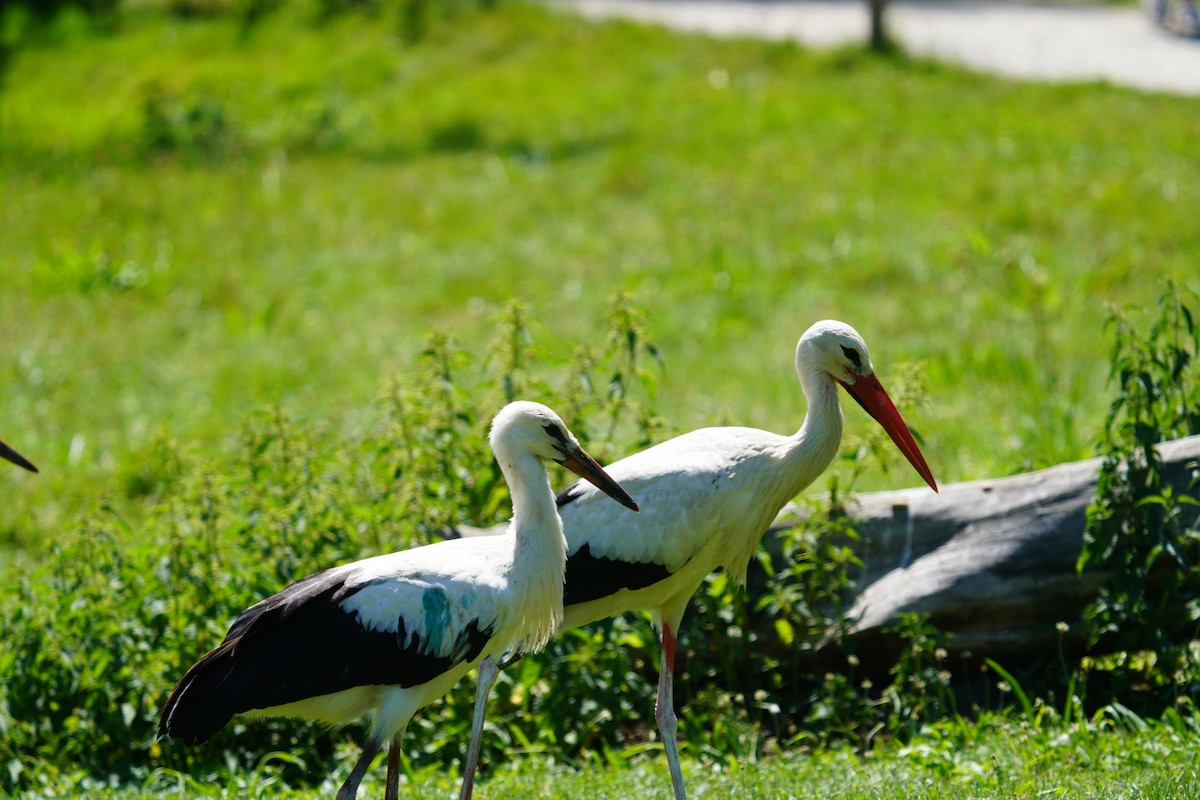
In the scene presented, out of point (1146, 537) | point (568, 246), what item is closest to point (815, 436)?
point (1146, 537)

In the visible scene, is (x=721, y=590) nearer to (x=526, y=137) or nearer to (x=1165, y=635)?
(x=1165, y=635)

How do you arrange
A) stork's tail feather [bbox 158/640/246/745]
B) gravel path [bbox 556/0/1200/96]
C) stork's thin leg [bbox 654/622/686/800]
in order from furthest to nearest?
gravel path [bbox 556/0/1200/96], stork's thin leg [bbox 654/622/686/800], stork's tail feather [bbox 158/640/246/745]

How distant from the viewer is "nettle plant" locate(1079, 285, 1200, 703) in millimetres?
5398

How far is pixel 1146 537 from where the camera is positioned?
544 centimetres

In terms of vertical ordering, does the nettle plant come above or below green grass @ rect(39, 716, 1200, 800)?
above

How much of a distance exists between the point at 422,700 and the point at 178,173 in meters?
9.71

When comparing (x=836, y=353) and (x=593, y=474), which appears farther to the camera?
(x=836, y=353)

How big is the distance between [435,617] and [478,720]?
57 cm

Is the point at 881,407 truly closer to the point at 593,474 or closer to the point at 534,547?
the point at 593,474

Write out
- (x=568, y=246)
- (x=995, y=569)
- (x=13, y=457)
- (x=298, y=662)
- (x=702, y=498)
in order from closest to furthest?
(x=298, y=662) < (x=13, y=457) < (x=702, y=498) < (x=995, y=569) < (x=568, y=246)

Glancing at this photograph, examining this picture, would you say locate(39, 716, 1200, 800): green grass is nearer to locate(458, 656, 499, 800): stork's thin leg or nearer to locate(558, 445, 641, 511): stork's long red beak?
locate(458, 656, 499, 800): stork's thin leg

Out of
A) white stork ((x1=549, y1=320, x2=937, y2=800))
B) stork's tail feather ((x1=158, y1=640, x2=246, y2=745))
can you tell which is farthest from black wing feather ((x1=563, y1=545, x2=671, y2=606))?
stork's tail feather ((x1=158, y1=640, x2=246, y2=745))

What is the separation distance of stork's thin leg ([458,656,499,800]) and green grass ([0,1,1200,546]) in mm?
1764

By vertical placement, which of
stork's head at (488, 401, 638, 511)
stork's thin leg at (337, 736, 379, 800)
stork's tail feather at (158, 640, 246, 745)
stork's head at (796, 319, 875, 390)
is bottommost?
stork's thin leg at (337, 736, 379, 800)
